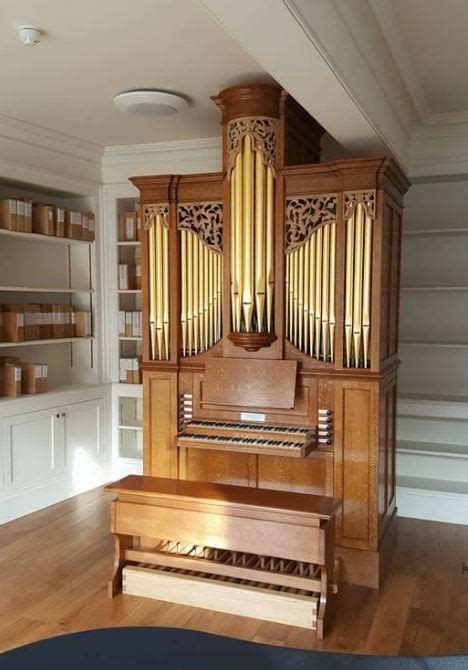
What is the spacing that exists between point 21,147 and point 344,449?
289 cm

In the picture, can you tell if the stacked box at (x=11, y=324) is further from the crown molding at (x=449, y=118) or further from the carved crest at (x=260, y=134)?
the crown molding at (x=449, y=118)

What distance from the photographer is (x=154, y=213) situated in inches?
146

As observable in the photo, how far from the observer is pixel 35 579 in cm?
335

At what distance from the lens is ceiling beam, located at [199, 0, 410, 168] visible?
1.95 metres

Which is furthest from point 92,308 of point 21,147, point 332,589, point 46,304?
point 332,589

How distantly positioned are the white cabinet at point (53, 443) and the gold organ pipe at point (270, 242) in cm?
190

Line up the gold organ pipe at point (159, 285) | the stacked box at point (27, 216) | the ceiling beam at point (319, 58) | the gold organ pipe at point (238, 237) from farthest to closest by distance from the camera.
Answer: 1. the stacked box at point (27, 216)
2. the gold organ pipe at point (159, 285)
3. the gold organ pipe at point (238, 237)
4. the ceiling beam at point (319, 58)

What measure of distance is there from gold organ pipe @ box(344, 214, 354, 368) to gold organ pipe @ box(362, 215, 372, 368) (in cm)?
7

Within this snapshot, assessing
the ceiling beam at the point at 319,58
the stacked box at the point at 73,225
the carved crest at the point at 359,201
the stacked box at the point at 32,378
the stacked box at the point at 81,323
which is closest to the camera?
the ceiling beam at the point at 319,58

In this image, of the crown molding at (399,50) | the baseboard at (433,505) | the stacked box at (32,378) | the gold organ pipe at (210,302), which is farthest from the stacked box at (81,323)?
the crown molding at (399,50)

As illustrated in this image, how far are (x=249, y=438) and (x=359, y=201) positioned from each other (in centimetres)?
138

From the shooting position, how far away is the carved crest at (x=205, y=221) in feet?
11.8

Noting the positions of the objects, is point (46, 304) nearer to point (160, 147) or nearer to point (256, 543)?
point (160, 147)

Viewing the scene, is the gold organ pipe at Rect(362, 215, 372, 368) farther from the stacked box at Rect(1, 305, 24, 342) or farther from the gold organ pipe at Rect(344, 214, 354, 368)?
the stacked box at Rect(1, 305, 24, 342)
